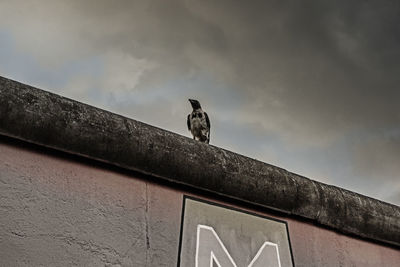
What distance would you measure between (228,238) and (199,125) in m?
2.73

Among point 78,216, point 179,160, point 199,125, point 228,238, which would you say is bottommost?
point 78,216

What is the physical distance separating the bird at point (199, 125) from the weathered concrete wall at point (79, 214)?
258 centimetres

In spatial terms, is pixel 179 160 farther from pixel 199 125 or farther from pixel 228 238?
pixel 199 125

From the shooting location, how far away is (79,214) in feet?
6.95

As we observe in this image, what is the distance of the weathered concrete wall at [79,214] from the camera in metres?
1.98

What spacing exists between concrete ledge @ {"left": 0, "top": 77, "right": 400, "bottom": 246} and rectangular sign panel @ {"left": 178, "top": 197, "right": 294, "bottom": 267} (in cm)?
8

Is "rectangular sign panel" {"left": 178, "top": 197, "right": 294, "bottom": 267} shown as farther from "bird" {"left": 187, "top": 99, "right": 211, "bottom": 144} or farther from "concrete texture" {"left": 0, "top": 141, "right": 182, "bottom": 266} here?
"bird" {"left": 187, "top": 99, "right": 211, "bottom": 144}

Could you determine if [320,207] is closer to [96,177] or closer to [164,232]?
[164,232]

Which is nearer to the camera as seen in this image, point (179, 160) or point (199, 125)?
point (179, 160)

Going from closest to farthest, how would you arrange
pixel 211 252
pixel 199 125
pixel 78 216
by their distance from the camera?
1. pixel 78 216
2. pixel 211 252
3. pixel 199 125

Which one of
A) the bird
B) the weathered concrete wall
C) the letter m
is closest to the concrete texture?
the weathered concrete wall

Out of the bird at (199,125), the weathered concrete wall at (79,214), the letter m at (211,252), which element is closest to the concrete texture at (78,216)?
the weathered concrete wall at (79,214)

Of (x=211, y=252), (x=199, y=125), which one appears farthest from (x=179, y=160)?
(x=199, y=125)

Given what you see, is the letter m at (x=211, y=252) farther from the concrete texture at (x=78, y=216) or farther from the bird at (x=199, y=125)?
the bird at (x=199, y=125)
